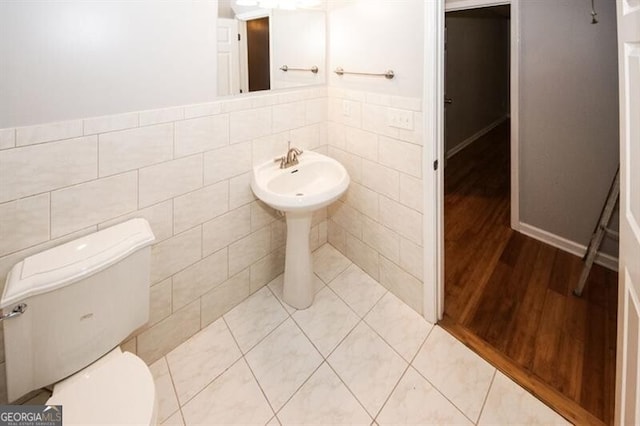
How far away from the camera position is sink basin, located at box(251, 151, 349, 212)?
1493 millimetres

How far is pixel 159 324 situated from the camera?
1.56m

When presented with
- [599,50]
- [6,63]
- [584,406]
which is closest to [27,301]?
[6,63]

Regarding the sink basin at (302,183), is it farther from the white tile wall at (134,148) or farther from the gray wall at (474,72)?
the gray wall at (474,72)

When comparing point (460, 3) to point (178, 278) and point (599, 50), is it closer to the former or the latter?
point (599, 50)

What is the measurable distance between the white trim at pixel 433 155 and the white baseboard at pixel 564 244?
4.47 ft

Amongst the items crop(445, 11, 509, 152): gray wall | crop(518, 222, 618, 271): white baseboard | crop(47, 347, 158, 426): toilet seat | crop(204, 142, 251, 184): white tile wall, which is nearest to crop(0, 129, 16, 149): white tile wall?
crop(204, 142, 251, 184): white tile wall

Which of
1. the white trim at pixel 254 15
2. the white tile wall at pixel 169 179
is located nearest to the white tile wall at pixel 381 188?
the white trim at pixel 254 15

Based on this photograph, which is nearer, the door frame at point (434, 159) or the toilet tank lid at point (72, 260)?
the toilet tank lid at point (72, 260)

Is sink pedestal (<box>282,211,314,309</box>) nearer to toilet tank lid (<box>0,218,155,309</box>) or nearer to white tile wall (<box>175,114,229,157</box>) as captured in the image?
white tile wall (<box>175,114,229,157</box>)

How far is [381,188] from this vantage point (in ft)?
6.33

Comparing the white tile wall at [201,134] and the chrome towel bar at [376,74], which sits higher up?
the chrome towel bar at [376,74]

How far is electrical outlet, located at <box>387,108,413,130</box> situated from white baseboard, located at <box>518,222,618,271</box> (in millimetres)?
1713

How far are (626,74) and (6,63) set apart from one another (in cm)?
181

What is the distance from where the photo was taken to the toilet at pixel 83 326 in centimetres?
95
